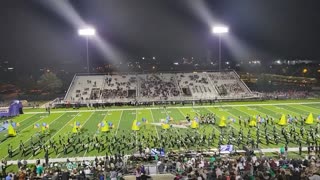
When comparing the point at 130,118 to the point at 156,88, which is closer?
the point at 130,118

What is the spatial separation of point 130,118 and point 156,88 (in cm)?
2117

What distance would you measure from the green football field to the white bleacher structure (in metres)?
7.08

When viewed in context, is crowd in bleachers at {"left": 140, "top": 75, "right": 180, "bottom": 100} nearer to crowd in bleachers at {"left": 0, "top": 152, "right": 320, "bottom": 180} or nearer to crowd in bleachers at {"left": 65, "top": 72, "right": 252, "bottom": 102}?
crowd in bleachers at {"left": 65, "top": 72, "right": 252, "bottom": 102}

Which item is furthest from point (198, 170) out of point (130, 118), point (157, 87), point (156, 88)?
point (157, 87)

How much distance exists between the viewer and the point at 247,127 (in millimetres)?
29469

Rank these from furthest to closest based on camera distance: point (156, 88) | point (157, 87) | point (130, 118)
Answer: point (157, 87)
point (156, 88)
point (130, 118)

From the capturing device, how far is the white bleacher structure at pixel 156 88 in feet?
171

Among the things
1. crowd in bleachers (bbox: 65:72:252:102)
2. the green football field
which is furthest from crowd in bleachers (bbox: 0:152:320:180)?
crowd in bleachers (bbox: 65:72:252:102)

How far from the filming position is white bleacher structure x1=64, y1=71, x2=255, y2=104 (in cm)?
5225

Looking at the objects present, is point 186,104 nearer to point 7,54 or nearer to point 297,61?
point 7,54

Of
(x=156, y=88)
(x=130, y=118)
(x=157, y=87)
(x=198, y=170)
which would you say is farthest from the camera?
(x=157, y=87)

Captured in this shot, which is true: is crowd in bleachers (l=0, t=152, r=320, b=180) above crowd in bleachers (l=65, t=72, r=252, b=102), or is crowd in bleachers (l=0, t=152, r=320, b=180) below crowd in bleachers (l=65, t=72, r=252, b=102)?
below

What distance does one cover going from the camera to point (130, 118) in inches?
1419

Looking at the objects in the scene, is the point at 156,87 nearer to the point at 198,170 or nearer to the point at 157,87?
the point at 157,87
